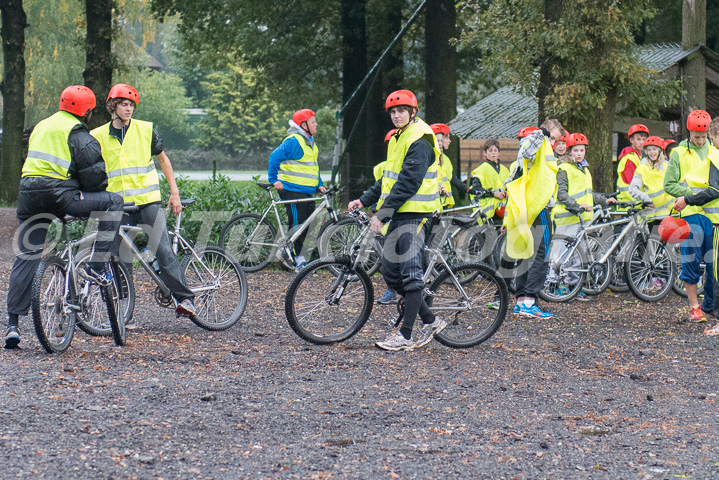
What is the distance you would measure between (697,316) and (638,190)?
2.23m

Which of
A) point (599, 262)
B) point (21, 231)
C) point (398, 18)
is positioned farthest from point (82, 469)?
point (398, 18)

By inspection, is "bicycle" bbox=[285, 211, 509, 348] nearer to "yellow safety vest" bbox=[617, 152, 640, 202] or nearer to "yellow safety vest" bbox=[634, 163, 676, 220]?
"yellow safety vest" bbox=[634, 163, 676, 220]

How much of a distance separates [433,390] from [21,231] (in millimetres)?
3097

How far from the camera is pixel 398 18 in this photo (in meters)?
25.9

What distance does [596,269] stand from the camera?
10.4 meters

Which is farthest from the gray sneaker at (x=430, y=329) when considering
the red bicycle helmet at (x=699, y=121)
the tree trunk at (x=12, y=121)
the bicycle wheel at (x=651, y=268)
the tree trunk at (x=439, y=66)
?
the tree trunk at (x=12, y=121)

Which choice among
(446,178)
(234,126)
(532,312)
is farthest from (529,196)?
(234,126)

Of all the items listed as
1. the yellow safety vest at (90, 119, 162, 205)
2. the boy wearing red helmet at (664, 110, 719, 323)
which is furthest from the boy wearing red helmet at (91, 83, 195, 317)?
the boy wearing red helmet at (664, 110, 719, 323)

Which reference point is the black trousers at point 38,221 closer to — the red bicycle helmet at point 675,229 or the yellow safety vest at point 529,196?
the yellow safety vest at point 529,196

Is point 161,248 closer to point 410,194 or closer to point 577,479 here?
point 410,194

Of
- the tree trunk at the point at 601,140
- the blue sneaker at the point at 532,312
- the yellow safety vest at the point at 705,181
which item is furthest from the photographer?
the tree trunk at the point at 601,140

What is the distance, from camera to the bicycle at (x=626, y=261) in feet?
33.4

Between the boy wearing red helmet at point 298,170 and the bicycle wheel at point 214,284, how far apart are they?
3250 millimetres

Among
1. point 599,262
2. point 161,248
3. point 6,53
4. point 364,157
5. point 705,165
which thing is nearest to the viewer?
point 161,248
